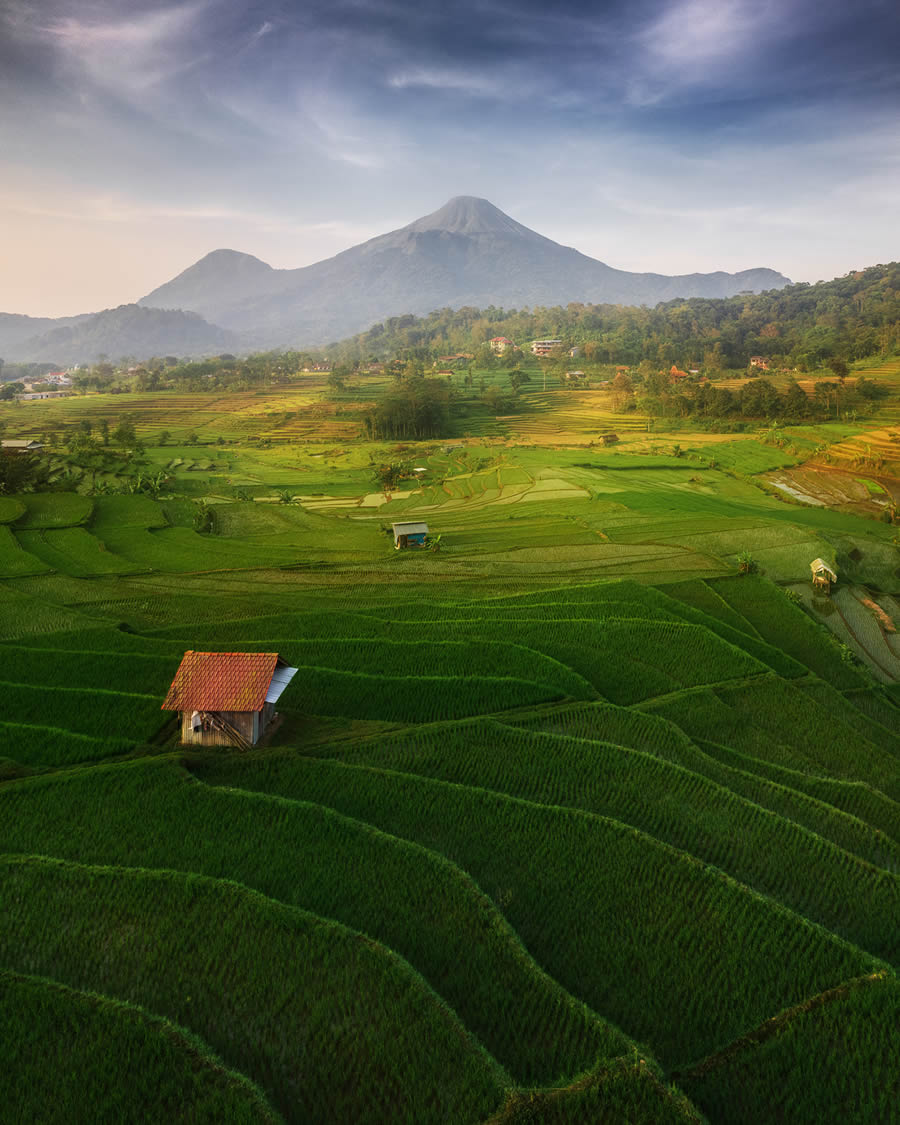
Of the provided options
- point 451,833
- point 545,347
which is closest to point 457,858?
point 451,833

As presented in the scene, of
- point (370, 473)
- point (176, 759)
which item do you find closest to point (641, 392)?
point (370, 473)

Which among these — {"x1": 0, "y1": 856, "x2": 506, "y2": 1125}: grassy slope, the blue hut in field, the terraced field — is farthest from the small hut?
{"x1": 0, "y1": 856, "x2": 506, "y2": 1125}: grassy slope

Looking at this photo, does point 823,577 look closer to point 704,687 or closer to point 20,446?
point 704,687

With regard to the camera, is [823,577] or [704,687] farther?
[823,577]

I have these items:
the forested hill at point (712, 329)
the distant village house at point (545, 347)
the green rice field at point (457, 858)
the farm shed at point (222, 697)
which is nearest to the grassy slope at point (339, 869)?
the green rice field at point (457, 858)

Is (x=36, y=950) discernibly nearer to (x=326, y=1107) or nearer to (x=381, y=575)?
(x=326, y=1107)
